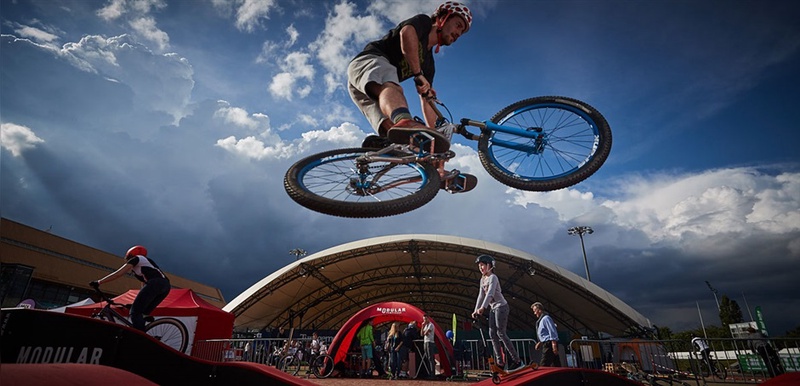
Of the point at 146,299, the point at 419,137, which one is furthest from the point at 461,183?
the point at 146,299

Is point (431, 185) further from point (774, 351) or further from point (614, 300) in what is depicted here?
point (614, 300)

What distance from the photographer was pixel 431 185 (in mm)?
4570

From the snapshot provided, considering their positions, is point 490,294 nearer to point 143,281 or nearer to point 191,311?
point 143,281

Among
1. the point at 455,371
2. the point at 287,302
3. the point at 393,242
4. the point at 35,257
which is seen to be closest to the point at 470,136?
the point at 455,371

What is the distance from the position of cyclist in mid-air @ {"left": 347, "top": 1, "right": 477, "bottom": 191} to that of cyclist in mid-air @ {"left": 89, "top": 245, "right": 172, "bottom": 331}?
125 inches

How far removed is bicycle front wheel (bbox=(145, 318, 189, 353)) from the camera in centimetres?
955

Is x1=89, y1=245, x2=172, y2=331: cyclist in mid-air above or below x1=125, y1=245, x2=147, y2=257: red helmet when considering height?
below

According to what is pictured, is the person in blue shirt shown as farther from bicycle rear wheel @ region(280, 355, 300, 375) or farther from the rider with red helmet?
bicycle rear wheel @ region(280, 355, 300, 375)

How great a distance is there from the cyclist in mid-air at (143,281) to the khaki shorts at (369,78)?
10.4 feet

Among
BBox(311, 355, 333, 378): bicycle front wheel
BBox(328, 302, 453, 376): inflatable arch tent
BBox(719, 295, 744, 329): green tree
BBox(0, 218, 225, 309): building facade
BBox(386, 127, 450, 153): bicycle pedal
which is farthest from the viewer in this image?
BBox(719, 295, 744, 329): green tree

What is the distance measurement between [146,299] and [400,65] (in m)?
4.02

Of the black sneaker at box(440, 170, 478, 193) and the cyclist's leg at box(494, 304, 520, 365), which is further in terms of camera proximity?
the black sneaker at box(440, 170, 478, 193)

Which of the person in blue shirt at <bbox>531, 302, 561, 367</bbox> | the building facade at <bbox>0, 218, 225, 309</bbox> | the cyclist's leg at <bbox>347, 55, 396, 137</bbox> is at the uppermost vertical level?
the building facade at <bbox>0, 218, 225, 309</bbox>

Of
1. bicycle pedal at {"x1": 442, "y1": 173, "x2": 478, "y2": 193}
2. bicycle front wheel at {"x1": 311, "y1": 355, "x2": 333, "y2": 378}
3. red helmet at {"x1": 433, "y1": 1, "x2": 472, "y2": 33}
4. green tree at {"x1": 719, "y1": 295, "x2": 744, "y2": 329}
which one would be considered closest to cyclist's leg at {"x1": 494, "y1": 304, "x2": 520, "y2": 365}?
bicycle pedal at {"x1": 442, "y1": 173, "x2": 478, "y2": 193}
